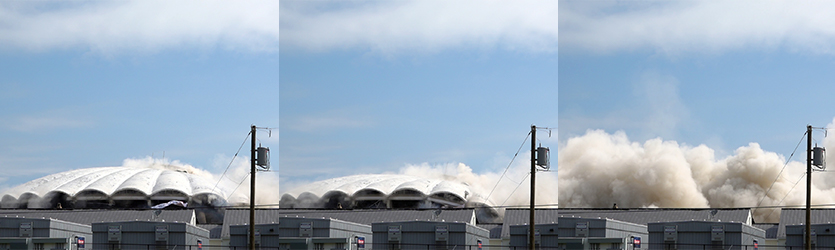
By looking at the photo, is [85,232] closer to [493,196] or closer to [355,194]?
[355,194]

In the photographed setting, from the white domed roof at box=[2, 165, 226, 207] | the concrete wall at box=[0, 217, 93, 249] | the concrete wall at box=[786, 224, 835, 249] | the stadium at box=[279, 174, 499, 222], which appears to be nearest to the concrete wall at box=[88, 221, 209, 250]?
the concrete wall at box=[0, 217, 93, 249]

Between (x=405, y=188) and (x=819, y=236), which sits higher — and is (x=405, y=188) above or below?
above

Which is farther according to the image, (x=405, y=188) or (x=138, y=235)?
(x=405, y=188)

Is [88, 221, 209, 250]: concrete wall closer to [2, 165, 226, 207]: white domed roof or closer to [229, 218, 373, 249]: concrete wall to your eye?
[229, 218, 373, 249]: concrete wall

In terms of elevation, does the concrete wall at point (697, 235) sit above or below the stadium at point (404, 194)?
below

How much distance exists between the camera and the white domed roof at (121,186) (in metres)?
69.9

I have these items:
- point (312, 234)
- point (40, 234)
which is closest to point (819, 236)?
point (312, 234)

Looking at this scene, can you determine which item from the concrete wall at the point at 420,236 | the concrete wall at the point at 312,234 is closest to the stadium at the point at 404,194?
the concrete wall at the point at 420,236

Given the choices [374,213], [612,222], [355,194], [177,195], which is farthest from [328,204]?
[612,222]

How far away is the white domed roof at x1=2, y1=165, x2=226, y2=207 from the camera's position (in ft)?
229

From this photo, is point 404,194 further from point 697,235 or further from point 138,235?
point 697,235

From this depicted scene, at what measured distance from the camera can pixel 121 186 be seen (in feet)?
230

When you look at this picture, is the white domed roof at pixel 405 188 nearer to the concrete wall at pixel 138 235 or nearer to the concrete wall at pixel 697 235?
the concrete wall at pixel 138 235

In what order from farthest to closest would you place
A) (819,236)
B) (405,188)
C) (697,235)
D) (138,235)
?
(405,188) < (819,236) < (138,235) < (697,235)
